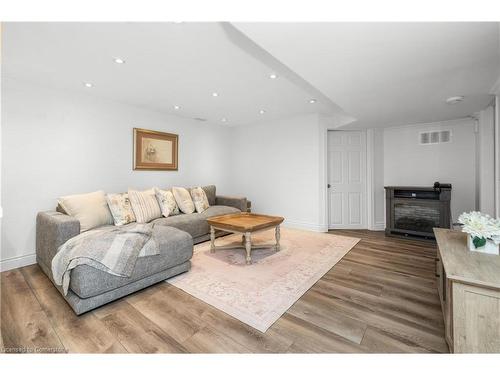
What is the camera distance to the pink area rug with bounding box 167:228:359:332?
177 cm

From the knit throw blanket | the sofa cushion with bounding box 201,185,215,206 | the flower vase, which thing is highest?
the sofa cushion with bounding box 201,185,215,206

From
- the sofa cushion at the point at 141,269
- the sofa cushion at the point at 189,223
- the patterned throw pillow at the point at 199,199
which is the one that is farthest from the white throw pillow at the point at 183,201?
the sofa cushion at the point at 141,269

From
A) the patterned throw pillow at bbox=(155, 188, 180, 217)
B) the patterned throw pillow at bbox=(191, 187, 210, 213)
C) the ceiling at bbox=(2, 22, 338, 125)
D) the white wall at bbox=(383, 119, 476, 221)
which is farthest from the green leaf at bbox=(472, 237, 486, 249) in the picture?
the patterned throw pillow at bbox=(155, 188, 180, 217)

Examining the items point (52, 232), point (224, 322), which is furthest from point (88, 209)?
point (224, 322)

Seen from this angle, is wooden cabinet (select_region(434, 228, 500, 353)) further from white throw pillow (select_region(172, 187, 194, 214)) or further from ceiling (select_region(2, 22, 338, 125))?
white throw pillow (select_region(172, 187, 194, 214))

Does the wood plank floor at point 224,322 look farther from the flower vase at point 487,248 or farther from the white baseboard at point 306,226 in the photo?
the white baseboard at point 306,226

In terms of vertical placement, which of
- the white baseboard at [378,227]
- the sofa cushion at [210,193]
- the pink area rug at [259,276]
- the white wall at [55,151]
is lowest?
the pink area rug at [259,276]

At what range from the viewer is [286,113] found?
4.28 metres

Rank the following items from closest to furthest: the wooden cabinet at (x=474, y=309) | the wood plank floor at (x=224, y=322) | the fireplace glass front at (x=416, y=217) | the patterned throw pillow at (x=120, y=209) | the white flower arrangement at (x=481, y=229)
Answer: the wooden cabinet at (x=474, y=309) < the wood plank floor at (x=224, y=322) < the white flower arrangement at (x=481, y=229) < the patterned throw pillow at (x=120, y=209) < the fireplace glass front at (x=416, y=217)

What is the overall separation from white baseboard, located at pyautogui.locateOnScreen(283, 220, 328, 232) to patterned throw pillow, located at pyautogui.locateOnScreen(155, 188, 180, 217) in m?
2.31

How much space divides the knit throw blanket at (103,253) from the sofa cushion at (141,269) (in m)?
0.05

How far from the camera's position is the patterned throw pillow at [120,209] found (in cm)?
289
